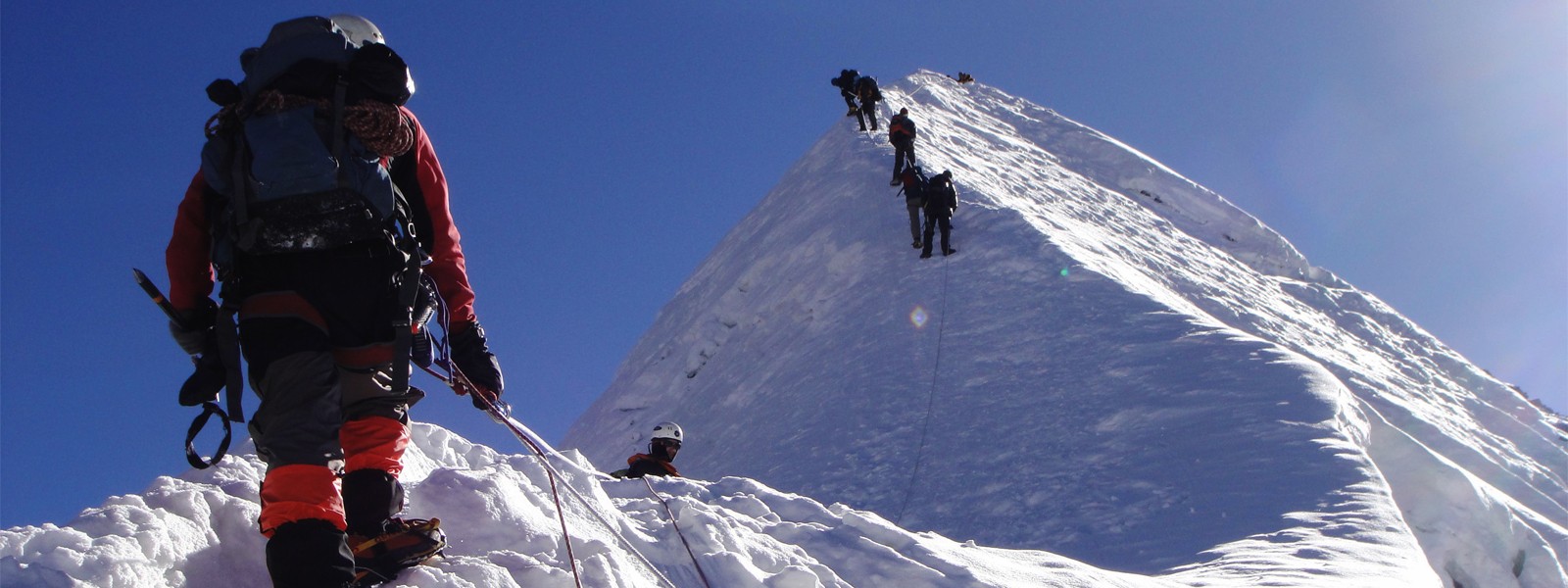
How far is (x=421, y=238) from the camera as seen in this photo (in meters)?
3.51

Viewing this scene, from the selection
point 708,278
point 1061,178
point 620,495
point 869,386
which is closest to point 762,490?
point 620,495

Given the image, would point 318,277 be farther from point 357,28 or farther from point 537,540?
point 537,540

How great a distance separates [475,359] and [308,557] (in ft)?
3.28

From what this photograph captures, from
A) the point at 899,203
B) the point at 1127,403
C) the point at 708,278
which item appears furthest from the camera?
the point at 708,278

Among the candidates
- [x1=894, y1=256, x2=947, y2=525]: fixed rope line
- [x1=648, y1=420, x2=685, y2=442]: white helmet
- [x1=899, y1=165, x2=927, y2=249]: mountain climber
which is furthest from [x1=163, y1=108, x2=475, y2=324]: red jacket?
[x1=899, y1=165, x2=927, y2=249]: mountain climber

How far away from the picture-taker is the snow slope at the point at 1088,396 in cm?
734

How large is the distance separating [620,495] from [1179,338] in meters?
7.14

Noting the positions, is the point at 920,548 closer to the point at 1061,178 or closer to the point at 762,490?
the point at 762,490

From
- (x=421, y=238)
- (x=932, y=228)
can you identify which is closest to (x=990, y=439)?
(x=932, y=228)

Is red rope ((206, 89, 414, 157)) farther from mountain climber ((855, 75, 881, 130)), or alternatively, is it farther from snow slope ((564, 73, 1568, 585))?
mountain climber ((855, 75, 881, 130))

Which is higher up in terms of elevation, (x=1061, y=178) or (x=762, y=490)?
(x=1061, y=178)

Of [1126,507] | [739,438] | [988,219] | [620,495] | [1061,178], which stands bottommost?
[620,495]

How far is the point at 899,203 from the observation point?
55.5 feet

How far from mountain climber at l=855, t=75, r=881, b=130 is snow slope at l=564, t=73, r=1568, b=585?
1093 millimetres
